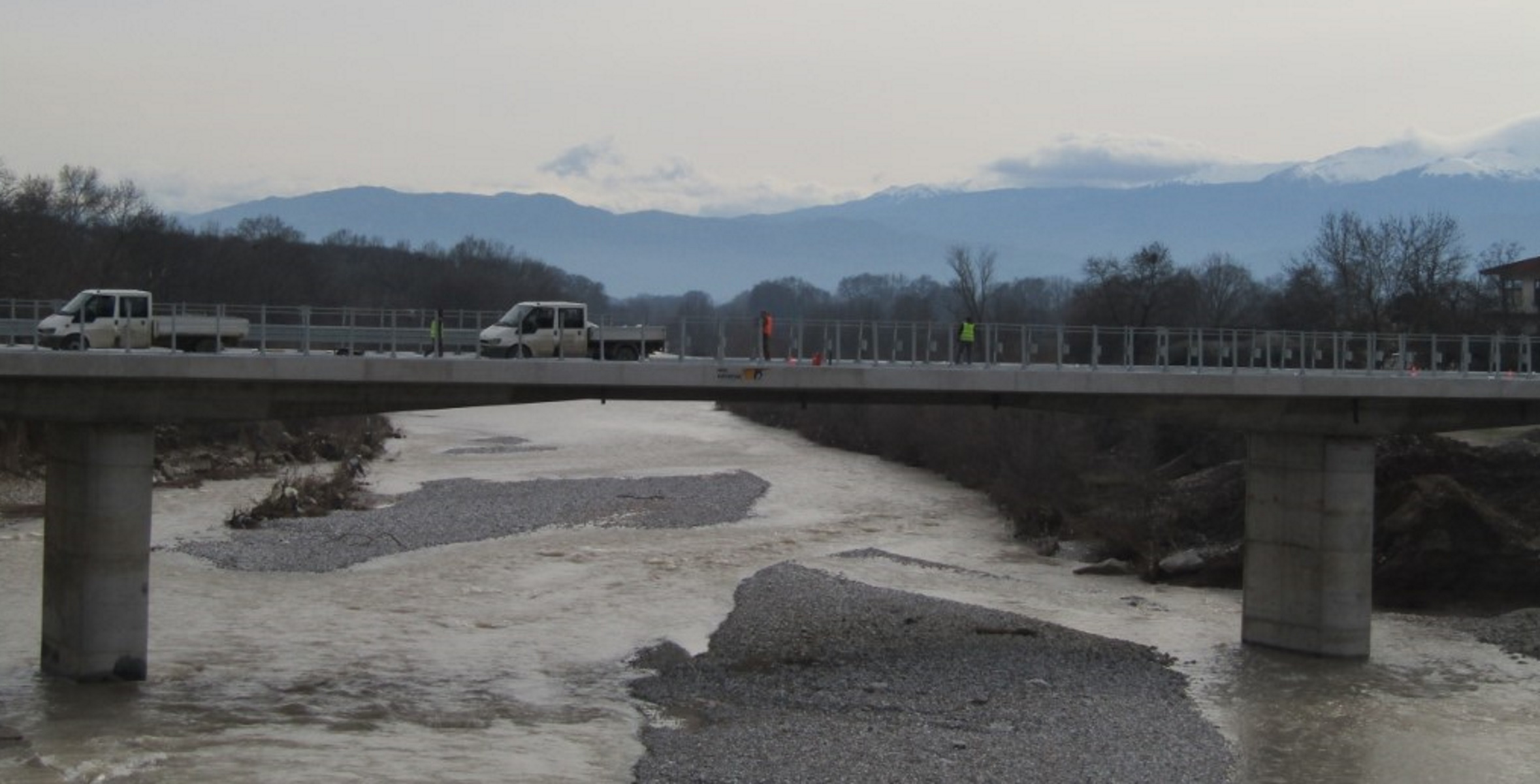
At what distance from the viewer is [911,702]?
29.7m

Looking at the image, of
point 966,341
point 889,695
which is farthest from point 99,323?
point 966,341

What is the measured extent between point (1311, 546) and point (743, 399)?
1314 centimetres

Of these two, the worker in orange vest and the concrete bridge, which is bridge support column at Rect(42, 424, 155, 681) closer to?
the concrete bridge

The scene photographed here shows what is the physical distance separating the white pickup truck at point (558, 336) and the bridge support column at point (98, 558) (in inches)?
310

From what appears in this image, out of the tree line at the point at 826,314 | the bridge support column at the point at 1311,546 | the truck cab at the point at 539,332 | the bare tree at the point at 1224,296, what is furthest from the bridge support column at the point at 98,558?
the bare tree at the point at 1224,296

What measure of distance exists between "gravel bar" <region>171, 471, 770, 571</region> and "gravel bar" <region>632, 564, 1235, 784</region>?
13.5 metres

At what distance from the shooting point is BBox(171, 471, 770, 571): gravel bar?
1810 inches

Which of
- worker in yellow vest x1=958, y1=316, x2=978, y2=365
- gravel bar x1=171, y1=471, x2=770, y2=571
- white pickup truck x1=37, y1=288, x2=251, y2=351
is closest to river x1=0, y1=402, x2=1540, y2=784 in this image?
gravel bar x1=171, y1=471, x2=770, y2=571

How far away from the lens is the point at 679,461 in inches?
2943

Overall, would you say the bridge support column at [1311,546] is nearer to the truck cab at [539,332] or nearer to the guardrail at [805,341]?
the guardrail at [805,341]

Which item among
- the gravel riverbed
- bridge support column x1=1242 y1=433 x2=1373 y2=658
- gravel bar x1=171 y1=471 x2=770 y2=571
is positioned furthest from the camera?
gravel bar x1=171 y1=471 x2=770 y2=571

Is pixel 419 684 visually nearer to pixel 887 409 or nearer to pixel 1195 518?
pixel 1195 518

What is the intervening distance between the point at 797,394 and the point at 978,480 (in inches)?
1277

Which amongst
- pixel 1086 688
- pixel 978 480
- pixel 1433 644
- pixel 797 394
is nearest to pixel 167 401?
pixel 797 394
